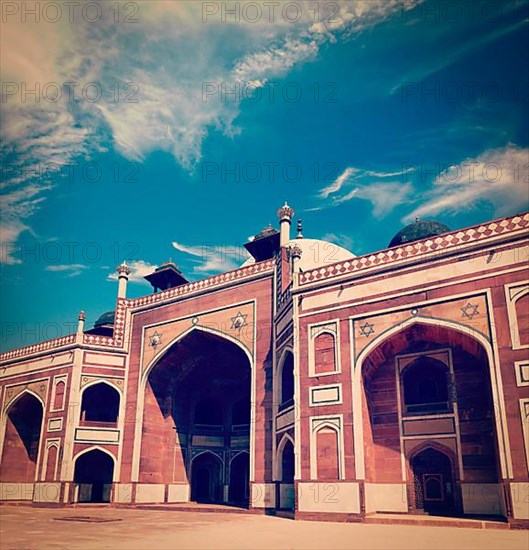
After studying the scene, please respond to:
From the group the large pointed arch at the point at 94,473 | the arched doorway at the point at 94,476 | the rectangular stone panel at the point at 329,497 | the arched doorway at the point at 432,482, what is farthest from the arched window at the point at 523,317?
the arched doorway at the point at 94,476

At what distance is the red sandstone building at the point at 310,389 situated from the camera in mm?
13562

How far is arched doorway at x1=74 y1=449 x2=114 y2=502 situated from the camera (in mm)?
23578

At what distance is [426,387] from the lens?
52.4 ft

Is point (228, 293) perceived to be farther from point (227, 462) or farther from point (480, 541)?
point (480, 541)

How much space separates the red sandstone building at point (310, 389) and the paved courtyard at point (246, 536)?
5.99ft

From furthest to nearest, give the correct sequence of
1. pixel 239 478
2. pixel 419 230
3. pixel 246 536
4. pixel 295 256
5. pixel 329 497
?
pixel 239 478 → pixel 419 230 → pixel 295 256 → pixel 329 497 → pixel 246 536

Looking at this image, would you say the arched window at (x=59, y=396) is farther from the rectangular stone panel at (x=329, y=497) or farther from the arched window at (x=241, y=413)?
the rectangular stone panel at (x=329, y=497)

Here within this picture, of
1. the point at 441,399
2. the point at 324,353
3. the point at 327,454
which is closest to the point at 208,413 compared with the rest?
the point at 324,353

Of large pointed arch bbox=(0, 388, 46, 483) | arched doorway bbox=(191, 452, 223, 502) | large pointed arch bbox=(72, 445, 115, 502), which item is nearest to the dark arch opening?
arched doorway bbox=(191, 452, 223, 502)

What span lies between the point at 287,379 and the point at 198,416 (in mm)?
8649

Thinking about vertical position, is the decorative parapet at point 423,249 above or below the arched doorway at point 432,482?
above

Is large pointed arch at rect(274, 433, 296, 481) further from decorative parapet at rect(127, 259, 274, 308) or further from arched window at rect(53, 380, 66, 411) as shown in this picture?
arched window at rect(53, 380, 66, 411)

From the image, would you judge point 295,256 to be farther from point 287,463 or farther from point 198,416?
point 198,416

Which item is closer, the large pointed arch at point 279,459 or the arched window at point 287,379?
the large pointed arch at point 279,459
